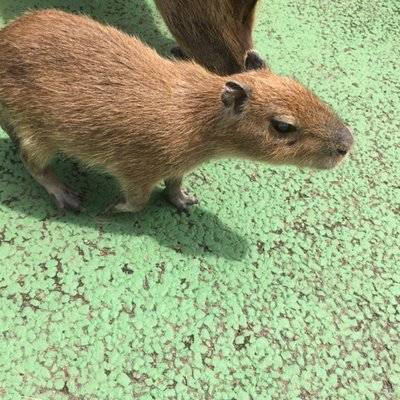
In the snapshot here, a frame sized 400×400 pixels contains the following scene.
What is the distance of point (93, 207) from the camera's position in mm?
2402

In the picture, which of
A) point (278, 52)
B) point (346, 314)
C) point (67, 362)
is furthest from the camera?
point (278, 52)

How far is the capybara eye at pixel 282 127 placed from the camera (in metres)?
2.05

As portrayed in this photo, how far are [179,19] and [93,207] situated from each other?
48.6 inches

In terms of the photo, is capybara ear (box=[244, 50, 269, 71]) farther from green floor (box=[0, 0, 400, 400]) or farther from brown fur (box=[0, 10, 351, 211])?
green floor (box=[0, 0, 400, 400])

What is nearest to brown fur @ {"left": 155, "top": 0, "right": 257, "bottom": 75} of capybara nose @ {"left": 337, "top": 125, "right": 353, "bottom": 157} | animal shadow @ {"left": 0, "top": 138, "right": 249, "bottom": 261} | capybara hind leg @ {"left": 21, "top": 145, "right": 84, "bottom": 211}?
capybara nose @ {"left": 337, "top": 125, "right": 353, "bottom": 157}

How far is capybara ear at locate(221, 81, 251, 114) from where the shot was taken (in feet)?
6.56

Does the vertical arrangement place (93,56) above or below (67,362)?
above

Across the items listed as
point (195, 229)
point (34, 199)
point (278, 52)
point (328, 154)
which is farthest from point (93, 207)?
point (278, 52)

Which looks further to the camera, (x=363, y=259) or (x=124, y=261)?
(x=363, y=259)

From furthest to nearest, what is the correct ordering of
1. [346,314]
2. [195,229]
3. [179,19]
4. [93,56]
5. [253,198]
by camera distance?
[179,19]
[253,198]
[195,229]
[346,314]
[93,56]

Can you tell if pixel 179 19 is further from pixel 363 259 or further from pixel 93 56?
pixel 363 259

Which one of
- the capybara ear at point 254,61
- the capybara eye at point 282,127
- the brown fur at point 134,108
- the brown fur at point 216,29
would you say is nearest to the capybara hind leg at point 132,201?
the brown fur at point 134,108

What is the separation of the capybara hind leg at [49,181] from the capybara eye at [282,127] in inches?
40.3

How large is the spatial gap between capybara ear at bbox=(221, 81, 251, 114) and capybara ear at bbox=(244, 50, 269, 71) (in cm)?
32
